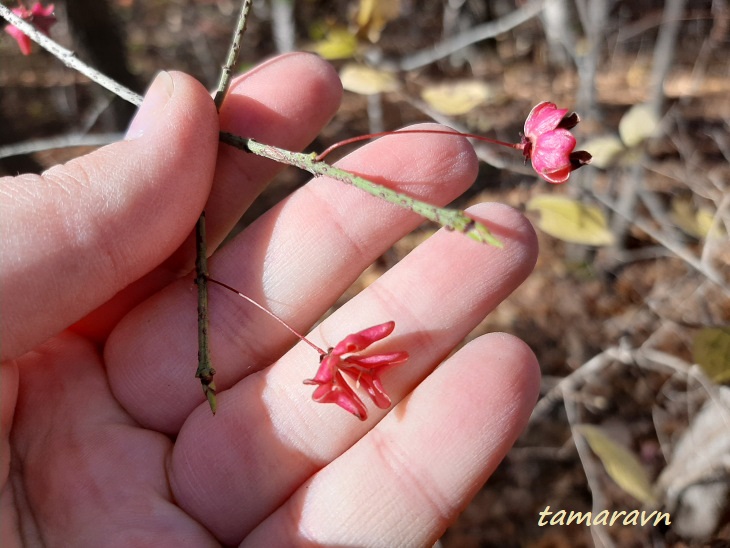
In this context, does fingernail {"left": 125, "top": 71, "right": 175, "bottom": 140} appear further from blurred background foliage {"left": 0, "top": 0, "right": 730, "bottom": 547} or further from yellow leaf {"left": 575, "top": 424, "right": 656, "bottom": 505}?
yellow leaf {"left": 575, "top": 424, "right": 656, "bottom": 505}

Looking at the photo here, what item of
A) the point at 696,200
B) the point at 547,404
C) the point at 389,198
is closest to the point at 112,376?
the point at 389,198

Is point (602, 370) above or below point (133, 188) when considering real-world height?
below

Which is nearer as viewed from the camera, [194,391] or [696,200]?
[194,391]

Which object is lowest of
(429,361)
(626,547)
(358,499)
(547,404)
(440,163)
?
(626,547)

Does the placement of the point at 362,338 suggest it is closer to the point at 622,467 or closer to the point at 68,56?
the point at 622,467

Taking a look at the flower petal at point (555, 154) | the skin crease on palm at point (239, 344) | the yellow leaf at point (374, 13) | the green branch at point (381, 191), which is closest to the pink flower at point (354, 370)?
the skin crease on palm at point (239, 344)

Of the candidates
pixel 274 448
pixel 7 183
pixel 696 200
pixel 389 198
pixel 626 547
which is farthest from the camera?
pixel 696 200

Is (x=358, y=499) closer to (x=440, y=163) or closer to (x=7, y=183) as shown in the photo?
(x=440, y=163)

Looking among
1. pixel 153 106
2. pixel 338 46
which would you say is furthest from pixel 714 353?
pixel 153 106

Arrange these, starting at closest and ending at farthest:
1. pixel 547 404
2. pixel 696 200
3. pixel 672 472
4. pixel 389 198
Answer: pixel 389 198, pixel 672 472, pixel 547 404, pixel 696 200
